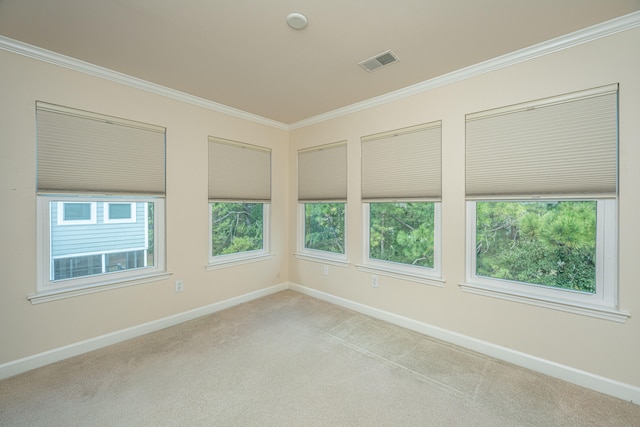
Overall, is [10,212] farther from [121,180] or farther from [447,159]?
[447,159]

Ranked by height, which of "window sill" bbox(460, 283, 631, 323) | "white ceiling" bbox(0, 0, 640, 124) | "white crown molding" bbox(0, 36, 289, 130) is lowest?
"window sill" bbox(460, 283, 631, 323)

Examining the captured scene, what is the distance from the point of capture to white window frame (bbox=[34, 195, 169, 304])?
232cm

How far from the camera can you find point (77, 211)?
2553mm

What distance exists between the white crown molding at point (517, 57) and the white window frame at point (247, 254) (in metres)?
1.97

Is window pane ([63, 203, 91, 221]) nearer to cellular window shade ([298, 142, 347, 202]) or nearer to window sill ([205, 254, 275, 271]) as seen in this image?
window sill ([205, 254, 275, 271])

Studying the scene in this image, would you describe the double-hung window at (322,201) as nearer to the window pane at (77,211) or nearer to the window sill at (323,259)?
the window sill at (323,259)

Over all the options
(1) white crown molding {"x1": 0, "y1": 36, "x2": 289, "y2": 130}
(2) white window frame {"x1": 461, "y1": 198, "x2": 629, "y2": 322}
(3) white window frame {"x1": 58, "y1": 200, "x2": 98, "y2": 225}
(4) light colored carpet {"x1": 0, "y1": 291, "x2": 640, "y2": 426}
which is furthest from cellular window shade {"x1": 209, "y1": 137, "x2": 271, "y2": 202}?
(2) white window frame {"x1": 461, "y1": 198, "x2": 629, "y2": 322}

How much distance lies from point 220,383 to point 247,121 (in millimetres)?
3110

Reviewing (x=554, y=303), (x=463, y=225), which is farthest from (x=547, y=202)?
(x=554, y=303)

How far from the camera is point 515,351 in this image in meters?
2.35

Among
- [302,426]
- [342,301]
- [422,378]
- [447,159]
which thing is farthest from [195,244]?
[447,159]

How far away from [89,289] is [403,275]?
124 inches

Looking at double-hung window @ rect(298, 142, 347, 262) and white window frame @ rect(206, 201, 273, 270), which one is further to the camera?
double-hung window @ rect(298, 142, 347, 262)

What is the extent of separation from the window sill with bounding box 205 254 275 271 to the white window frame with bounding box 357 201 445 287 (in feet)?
4.78
